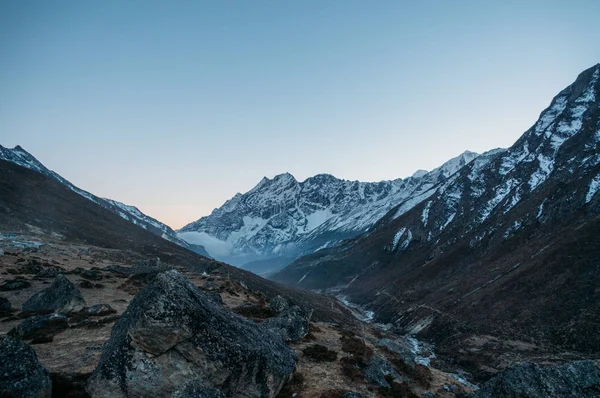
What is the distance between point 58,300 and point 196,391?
28477 millimetres

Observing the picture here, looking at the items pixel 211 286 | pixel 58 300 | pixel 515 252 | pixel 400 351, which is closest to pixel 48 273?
pixel 58 300

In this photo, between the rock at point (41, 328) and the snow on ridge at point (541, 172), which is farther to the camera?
the snow on ridge at point (541, 172)

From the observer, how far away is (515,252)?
99.6 metres

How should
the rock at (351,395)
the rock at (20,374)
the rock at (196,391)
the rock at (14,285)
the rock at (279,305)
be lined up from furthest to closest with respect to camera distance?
the rock at (279,305) < the rock at (14,285) < the rock at (351,395) < the rock at (196,391) < the rock at (20,374)

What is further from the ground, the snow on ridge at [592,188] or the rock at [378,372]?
the snow on ridge at [592,188]

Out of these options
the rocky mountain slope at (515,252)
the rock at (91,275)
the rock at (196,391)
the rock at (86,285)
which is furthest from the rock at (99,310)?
the rocky mountain slope at (515,252)

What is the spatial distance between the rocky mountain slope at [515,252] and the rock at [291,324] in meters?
43.4

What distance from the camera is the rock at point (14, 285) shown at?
41100 millimetres

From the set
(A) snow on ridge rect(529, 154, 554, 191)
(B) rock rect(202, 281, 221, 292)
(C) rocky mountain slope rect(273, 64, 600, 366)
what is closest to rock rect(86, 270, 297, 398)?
(B) rock rect(202, 281, 221, 292)

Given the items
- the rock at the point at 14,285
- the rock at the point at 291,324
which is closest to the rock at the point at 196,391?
the rock at the point at 291,324

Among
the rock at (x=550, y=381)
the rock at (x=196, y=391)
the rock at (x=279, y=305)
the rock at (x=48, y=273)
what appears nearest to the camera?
the rock at (x=196, y=391)

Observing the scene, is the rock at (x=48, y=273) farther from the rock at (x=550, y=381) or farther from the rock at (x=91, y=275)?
the rock at (x=550, y=381)

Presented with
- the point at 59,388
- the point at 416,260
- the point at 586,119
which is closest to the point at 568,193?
the point at 416,260

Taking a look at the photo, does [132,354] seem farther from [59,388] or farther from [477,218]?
[477,218]
